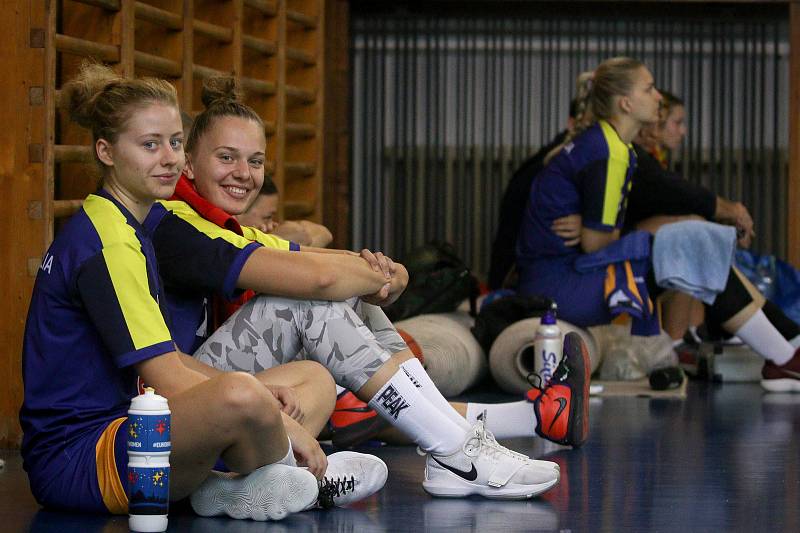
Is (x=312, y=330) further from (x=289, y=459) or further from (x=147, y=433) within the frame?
(x=147, y=433)

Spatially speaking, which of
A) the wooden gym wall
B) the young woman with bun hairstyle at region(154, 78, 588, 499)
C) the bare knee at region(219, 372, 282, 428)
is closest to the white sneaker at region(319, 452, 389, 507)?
the young woman with bun hairstyle at region(154, 78, 588, 499)

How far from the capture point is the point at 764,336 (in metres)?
4.80

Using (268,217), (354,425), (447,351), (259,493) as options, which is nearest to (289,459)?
(259,493)

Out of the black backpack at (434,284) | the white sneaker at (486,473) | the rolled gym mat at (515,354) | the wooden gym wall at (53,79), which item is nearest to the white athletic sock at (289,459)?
the white sneaker at (486,473)

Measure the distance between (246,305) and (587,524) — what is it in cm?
84

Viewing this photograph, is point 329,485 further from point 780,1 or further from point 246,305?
point 780,1

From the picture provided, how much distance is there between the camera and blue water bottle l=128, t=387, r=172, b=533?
215 cm

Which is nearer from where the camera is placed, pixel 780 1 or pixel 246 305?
pixel 246 305

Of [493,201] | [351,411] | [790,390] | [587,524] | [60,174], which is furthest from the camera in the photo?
[493,201]

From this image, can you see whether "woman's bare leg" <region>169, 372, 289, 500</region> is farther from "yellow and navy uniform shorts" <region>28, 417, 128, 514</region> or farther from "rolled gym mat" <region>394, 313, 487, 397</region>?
"rolled gym mat" <region>394, 313, 487, 397</region>

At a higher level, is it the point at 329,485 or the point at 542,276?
the point at 542,276

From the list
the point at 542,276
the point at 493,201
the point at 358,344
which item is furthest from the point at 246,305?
the point at 493,201

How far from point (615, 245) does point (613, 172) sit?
0.27 metres

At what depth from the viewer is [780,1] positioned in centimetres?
692
